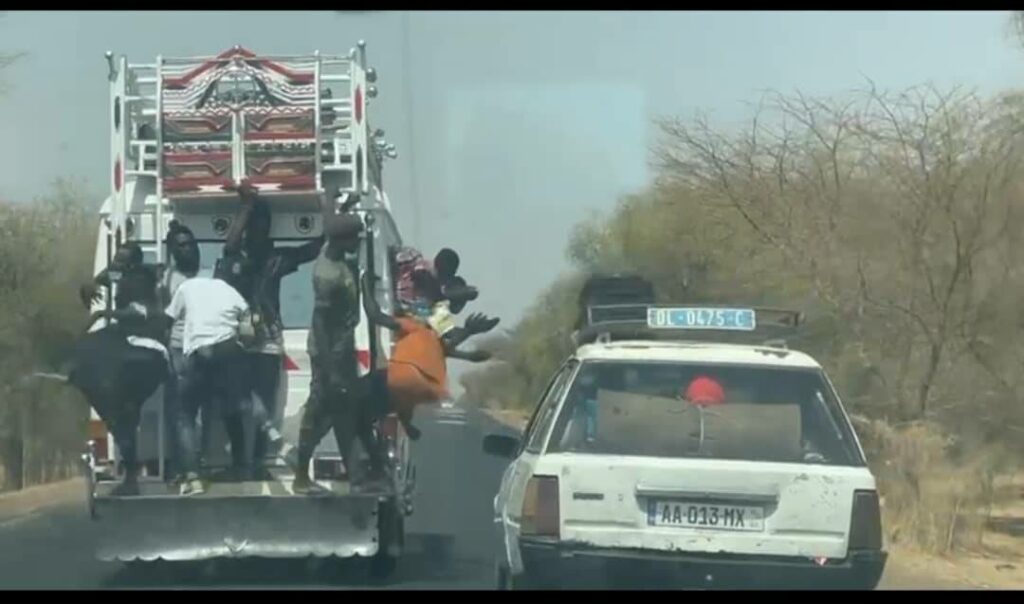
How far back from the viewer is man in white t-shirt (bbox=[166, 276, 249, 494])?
11.6 metres

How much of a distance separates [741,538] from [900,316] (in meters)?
8.66

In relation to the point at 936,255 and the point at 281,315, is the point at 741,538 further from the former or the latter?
the point at 936,255

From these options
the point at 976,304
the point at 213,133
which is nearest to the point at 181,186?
the point at 213,133

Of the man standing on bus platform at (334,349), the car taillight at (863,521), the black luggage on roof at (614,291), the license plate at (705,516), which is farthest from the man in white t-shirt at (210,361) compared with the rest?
the car taillight at (863,521)

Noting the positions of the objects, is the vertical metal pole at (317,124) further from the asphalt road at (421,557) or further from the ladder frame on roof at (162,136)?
the asphalt road at (421,557)

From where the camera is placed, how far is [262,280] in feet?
39.3

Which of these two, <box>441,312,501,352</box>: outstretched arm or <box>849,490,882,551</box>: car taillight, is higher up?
<box>441,312,501,352</box>: outstretched arm

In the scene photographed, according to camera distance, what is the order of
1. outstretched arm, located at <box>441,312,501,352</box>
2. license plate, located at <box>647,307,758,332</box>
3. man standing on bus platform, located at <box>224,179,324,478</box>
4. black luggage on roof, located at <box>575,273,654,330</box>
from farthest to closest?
black luggage on roof, located at <box>575,273,654,330</box>, outstretched arm, located at <box>441,312,501,352</box>, man standing on bus platform, located at <box>224,179,324,478</box>, license plate, located at <box>647,307,758,332</box>

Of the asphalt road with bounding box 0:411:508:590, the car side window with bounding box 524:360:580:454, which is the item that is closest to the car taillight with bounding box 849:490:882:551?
the car side window with bounding box 524:360:580:454

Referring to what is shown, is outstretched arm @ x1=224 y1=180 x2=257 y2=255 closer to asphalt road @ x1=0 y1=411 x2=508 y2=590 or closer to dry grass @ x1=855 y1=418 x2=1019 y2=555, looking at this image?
asphalt road @ x1=0 y1=411 x2=508 y2=590

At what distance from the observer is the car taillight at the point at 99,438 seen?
11.7 metres

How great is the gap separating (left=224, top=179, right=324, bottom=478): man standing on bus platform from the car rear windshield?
2.99 m

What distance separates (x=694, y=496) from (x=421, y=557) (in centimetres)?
375

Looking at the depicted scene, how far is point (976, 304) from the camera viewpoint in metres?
17.4
